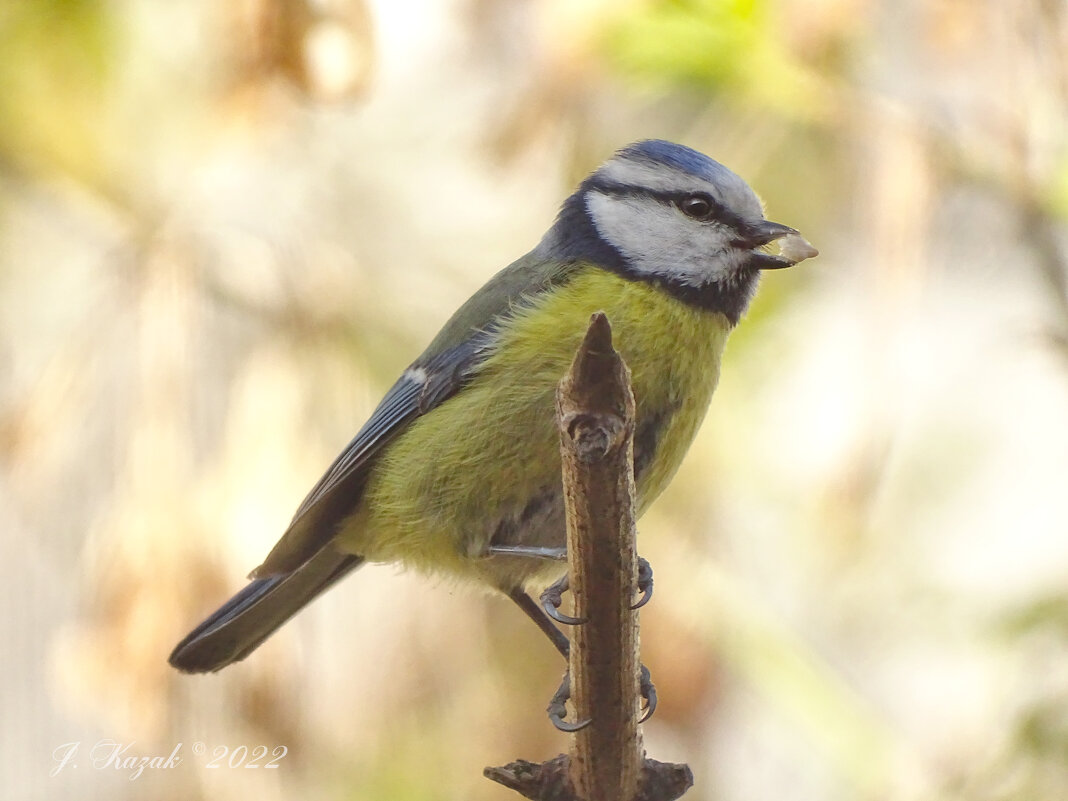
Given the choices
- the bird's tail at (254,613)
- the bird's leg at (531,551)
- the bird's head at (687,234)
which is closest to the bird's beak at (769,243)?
the bird's head at (687,234)

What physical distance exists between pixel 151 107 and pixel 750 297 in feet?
6.05

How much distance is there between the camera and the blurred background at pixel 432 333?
238 centimetres

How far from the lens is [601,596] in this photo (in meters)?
1.43

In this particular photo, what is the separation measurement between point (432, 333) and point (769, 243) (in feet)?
3.90

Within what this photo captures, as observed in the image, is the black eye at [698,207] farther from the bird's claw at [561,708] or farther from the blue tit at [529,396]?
the bird's claw at [561,708]

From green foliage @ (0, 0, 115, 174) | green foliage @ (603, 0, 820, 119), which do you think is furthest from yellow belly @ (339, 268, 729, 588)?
green foliage @ (0, 0, 115, 174)

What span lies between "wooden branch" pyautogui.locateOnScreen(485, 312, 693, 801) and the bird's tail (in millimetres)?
749

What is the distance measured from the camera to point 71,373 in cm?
248

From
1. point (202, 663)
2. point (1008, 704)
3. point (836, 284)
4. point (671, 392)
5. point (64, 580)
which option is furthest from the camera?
point (836, 284)

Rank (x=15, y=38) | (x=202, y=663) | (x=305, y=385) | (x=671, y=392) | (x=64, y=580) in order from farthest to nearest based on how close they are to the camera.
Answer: (x=64, y=580), (x=15, y=38), (x=305, y=385), (x=202, y=663), (x=671, y=392)

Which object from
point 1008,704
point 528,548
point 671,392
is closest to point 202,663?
point 528,548

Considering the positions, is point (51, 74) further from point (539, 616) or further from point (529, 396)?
point (539, 616)

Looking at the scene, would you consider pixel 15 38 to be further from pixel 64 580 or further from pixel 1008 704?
pixel 1008 704

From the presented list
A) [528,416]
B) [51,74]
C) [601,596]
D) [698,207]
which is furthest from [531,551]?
[51,74]
